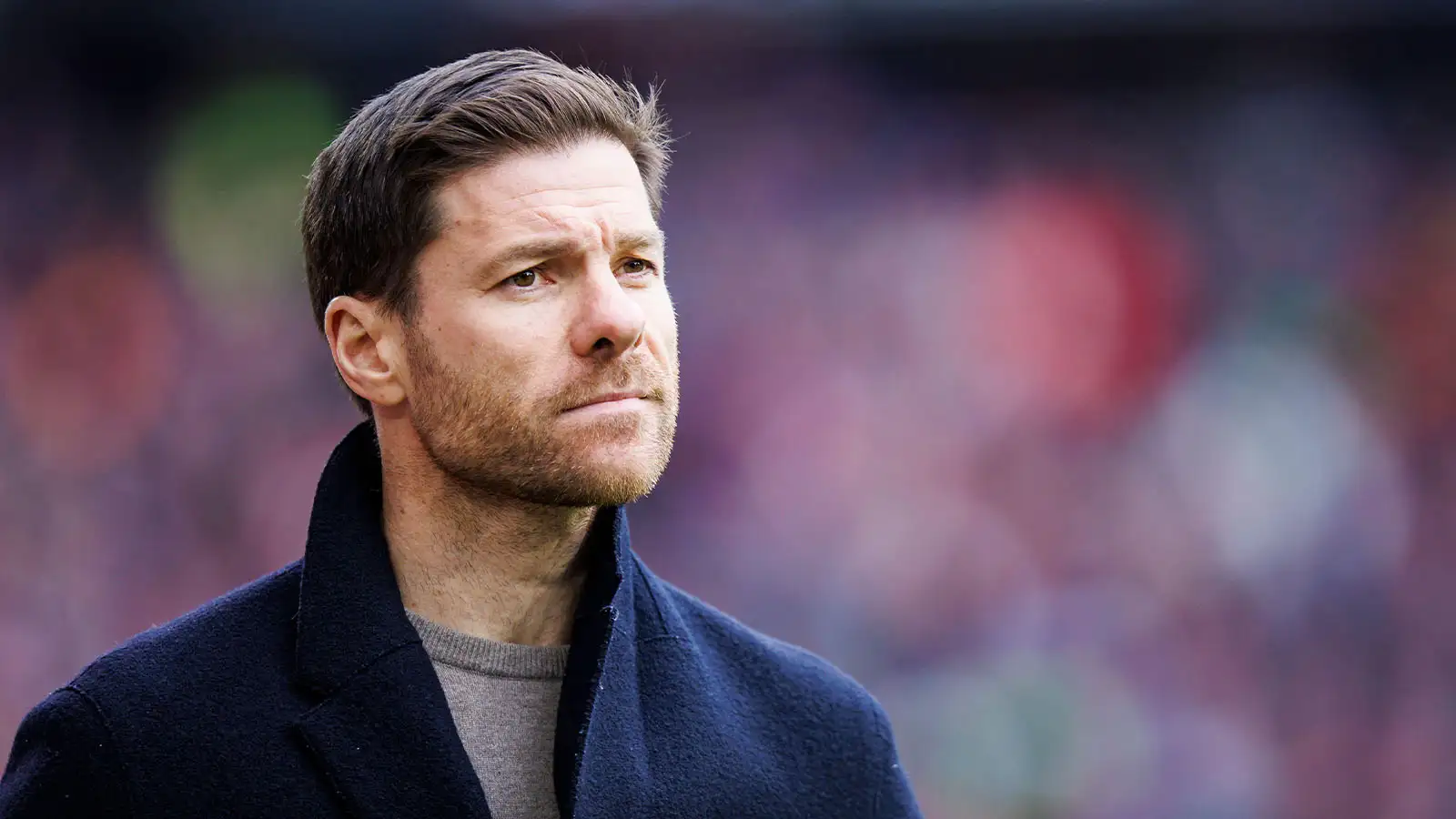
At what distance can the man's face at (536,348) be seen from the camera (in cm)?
249

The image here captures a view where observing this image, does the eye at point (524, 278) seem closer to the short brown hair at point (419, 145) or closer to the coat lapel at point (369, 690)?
the short brown hair at point (419, 145)

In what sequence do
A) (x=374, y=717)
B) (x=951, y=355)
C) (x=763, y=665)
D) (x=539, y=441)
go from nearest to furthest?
(x=374, y=717) → (x=539, y=441) → (x=763, y=665) → (x=951, y=355)

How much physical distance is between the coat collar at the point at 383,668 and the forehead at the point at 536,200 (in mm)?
464

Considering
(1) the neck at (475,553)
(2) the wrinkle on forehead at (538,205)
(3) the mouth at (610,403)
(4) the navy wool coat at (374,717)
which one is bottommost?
(4) the navy wool coat at (374,717)

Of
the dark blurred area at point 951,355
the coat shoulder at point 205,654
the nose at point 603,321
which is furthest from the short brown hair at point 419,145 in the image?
the dark blurred area at point 951,355

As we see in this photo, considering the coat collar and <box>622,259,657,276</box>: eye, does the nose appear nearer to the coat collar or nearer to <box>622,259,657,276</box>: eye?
<box>622,259,657,276</box>: eye

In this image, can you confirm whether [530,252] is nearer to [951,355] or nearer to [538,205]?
[538,205]

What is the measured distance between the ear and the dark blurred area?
413 cm

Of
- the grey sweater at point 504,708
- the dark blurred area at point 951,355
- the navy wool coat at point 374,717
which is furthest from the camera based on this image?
the dark blurred area at point 951,355

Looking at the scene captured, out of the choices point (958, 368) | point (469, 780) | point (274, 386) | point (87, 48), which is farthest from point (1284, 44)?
point (469, 780)

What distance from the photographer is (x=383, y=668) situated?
7.95 feet

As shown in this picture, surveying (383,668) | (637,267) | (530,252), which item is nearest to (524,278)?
(530,252)

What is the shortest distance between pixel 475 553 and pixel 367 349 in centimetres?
40

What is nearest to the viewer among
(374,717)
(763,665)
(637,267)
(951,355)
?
(374,717)
